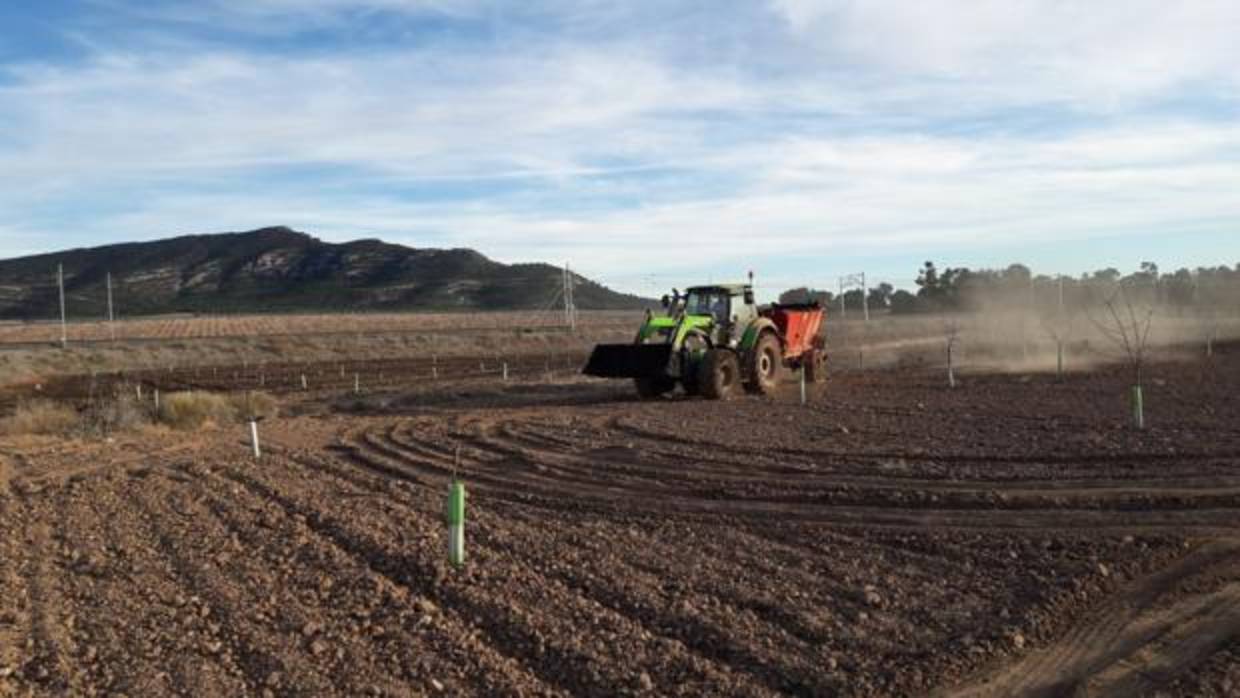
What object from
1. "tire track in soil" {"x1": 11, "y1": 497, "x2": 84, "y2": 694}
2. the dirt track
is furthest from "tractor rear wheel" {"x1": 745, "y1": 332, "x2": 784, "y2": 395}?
"tire track in soil" {"x1": 11, "y1": 497, "x2": 84, "y2": 694}

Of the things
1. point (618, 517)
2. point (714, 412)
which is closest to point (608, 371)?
point (714, 412)

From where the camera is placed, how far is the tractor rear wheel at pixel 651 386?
2386 centimetres

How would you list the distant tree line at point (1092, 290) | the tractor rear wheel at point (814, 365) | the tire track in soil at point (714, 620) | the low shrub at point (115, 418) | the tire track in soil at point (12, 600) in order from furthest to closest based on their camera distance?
the distant tree line at point (1092, 290) < the tractor rear wheel at point (814, 365) < the low shrub at point (115, 418) < the tire track in soil at point (12, 600) < the tire track in soil at point (714, 620)

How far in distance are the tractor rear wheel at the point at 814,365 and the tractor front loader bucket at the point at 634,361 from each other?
5.62m

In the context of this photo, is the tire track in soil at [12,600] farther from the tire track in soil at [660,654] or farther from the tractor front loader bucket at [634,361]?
the tractor front loader bucket at [634,361]

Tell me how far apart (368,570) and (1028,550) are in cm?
543

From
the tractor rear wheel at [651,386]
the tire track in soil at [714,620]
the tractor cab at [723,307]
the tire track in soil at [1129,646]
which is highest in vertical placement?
the tractor cab at [723,307]

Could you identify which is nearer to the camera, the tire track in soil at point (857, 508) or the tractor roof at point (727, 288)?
the tire track in soil at point (857, 508)

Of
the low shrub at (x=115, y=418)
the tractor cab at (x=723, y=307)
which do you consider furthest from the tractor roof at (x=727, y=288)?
the low shrub at (x=115, y=418)

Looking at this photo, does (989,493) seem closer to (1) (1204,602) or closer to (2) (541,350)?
(1) (1204,602)

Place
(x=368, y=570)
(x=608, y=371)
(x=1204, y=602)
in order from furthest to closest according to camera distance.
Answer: (x=608, y=371)
(x=368, y=570)
(x=1204, y=602)

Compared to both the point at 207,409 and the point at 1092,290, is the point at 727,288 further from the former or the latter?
the point at 1092,290

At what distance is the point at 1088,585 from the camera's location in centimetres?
786

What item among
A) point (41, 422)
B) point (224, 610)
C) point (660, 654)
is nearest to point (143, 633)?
point (224, 610)
